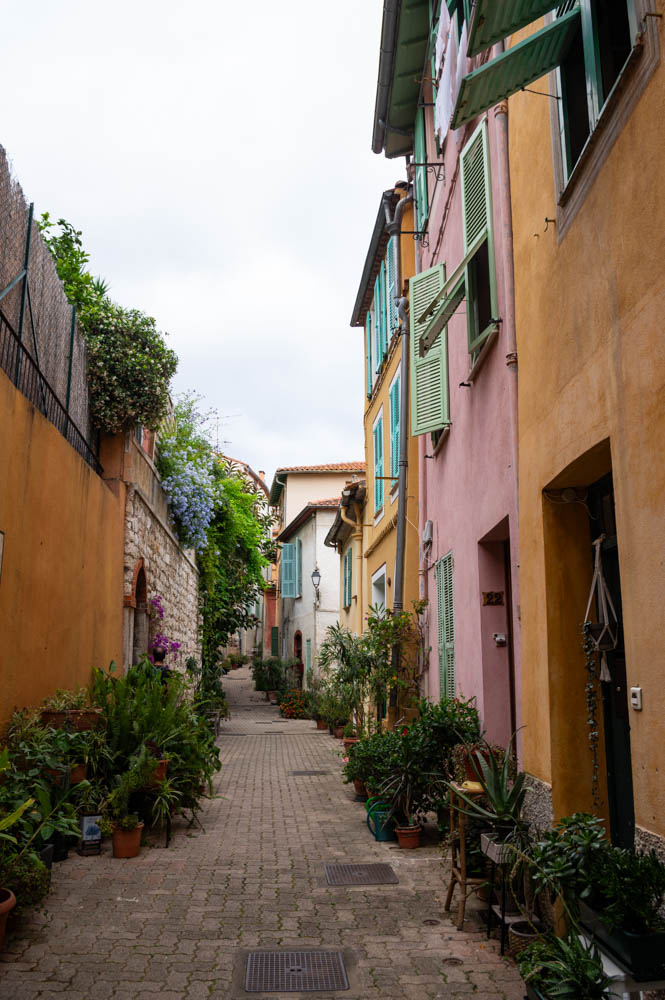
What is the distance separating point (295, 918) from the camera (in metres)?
4.74

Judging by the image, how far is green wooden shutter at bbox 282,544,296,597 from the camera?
27.8 m

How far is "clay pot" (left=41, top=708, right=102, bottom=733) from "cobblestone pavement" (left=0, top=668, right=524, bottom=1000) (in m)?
0.98

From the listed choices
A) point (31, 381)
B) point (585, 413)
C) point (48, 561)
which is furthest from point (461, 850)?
point (31, 381)

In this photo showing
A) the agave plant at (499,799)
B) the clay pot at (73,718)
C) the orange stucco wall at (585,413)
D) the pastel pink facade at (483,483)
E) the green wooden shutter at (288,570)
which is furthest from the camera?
the green wooden shutter at (288,570)

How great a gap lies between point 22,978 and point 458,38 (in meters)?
7.30

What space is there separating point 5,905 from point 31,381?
408 centimetres

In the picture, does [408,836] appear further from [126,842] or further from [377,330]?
[377,330]

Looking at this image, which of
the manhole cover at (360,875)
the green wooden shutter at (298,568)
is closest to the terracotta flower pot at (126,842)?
the manhole cover at (360,875)

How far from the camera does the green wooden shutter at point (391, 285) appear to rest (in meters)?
11.2

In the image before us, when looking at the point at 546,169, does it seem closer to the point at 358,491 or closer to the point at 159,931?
the point at 159,931

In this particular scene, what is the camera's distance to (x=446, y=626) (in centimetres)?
789

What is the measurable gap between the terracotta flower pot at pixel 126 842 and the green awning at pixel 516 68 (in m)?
5.32

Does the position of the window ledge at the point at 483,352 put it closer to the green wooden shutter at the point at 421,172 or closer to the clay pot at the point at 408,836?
the clay pot at the point at 408,836

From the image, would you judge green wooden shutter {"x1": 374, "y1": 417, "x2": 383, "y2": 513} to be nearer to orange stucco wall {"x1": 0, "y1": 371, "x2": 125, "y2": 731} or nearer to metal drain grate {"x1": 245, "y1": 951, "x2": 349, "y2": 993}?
orange stucco wall {"x1": 0, "y1": 371, "x2": 125, "y2": 731}
